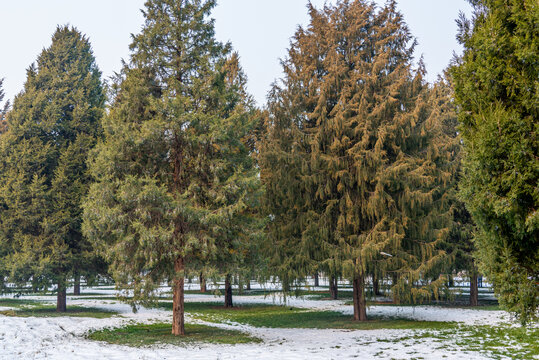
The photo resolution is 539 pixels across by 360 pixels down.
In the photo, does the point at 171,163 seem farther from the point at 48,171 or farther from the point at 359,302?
the point at 48,171

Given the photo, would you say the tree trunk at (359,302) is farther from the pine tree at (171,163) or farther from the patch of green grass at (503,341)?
the pine tree at (171,163)

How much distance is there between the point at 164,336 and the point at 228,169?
18.7ft

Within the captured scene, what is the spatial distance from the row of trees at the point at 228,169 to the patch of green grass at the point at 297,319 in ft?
3.53

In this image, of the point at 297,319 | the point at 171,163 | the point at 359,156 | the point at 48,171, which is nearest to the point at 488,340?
the point at 359,156

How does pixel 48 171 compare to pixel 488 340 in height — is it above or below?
above

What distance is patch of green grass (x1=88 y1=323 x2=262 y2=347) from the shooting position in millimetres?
11828

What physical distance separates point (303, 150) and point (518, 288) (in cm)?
1028

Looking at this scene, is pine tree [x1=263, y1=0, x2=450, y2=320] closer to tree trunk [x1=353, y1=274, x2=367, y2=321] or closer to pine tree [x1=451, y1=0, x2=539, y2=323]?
tree trunk [x1=353, y1=274, x2=367, y2=321]

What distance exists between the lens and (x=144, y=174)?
13.4m

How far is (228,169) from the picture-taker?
13.8 m

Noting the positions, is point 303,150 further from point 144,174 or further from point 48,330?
point 48,330

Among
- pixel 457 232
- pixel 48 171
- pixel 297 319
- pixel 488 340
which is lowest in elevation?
pixel 297 319

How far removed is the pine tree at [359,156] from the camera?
1511 cm

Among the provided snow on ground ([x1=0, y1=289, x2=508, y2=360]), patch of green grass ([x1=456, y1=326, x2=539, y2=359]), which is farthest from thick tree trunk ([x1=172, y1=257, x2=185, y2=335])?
patch of green grass ([x1=456, y1=326, x2=539, y2=359])
